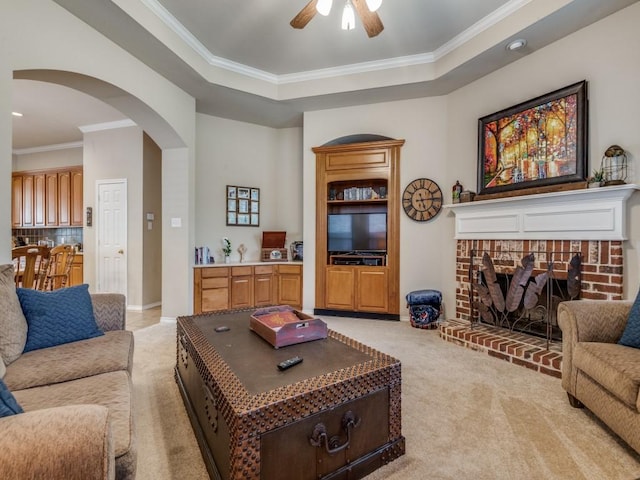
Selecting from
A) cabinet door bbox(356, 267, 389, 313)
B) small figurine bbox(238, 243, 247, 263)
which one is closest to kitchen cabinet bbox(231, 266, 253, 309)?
small figurine bbox(238, 243, 247, 263)

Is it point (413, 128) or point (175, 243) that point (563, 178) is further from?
point (175, 243)

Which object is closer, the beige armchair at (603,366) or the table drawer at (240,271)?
the beige armchair at (603,366)

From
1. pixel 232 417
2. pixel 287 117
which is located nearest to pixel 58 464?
pixel 232 417

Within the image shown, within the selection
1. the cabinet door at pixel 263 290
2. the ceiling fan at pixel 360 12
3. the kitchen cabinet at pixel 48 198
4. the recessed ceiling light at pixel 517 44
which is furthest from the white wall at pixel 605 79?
the kitchen cabinet at pixel 48 198

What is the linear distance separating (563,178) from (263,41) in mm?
3333

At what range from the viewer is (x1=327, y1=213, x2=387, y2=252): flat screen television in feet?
15.0

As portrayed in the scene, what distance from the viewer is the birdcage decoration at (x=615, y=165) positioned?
2.56 metres

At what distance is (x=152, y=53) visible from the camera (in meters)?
3.14

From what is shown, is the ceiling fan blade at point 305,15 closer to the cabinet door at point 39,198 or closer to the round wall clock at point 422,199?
the round wall clock at point 422,199

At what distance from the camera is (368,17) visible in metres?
2.28

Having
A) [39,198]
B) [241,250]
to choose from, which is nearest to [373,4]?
[241,250]

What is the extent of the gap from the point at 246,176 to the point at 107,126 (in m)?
2.40

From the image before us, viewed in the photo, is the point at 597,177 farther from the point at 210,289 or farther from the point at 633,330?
the point at 210,289

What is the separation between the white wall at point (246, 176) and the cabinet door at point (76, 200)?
296 cm
